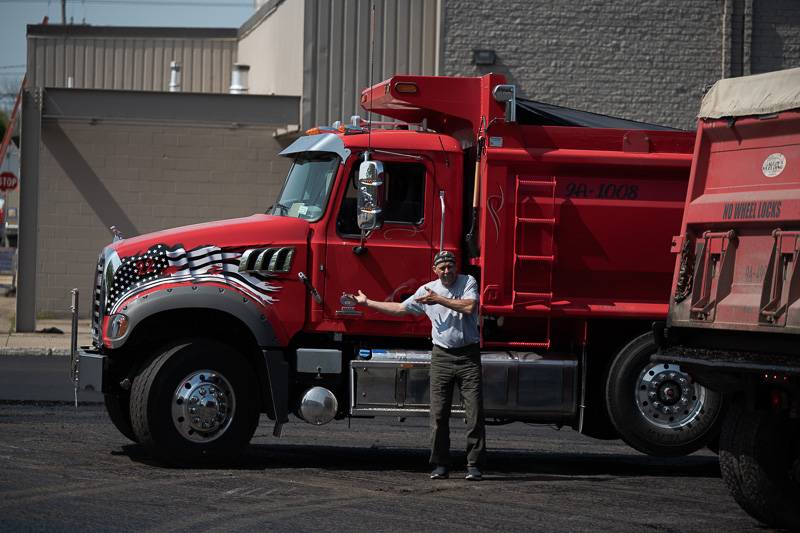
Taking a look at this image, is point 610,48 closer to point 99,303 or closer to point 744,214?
point 99,303

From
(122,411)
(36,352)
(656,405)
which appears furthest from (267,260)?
(36,352)

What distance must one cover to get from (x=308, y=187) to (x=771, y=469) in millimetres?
4525

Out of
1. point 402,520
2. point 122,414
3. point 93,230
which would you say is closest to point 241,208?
point 93,230

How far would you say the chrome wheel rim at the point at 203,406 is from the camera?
990 centimetres

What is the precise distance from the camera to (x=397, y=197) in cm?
1047

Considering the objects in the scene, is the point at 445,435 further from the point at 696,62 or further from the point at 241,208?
the point at 696,62

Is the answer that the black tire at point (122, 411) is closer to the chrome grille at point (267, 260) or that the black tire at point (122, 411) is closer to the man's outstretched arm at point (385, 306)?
the chrome grille at point (267, 260)

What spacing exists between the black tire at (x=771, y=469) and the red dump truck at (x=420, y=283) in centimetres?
217

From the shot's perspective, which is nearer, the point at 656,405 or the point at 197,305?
the point at 197,305

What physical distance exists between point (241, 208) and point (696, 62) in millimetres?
9020

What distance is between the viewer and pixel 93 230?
23.6 metres

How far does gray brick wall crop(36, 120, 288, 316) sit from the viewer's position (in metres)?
23.5

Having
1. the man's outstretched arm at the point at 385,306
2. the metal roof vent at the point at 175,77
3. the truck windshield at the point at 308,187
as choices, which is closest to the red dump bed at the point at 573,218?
the man's outstretched arm at the point at 385,306

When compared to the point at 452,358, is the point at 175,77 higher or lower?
higher
